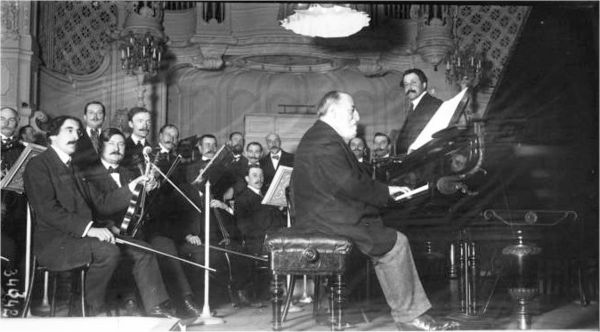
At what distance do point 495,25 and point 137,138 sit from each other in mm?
2357

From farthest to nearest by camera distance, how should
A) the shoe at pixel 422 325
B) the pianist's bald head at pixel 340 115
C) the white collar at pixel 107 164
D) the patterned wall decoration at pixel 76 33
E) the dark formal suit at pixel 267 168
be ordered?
1. the patterned wall decoration at pixel 76 33
2. the dark formal suit at pixel 267 168
3. the white collar at pixel 107 164
4. the pianist's bald head at pixel 340 115
5. the shoe at pixel 422 325

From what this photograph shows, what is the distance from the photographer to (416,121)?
4055 millimetres

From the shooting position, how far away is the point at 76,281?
11.8ft

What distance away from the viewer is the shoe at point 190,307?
12.6ft

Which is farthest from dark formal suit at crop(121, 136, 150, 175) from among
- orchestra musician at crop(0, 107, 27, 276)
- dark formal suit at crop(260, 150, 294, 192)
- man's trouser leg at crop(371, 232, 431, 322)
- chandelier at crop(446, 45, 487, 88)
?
chandelier at crop(446, 45, 487, 88)

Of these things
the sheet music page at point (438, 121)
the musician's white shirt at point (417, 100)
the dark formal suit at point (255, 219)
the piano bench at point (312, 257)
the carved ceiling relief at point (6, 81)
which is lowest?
the piano bench at point (312, 257)

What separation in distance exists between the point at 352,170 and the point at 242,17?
1601mm

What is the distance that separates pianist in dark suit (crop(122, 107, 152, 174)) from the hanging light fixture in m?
1.10

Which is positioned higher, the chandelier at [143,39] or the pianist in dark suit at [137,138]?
the chandelier at [143,39]

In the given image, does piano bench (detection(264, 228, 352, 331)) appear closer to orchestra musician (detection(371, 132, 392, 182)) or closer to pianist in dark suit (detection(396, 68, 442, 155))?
orchestra musician (detection(371, 132, 392, 182))

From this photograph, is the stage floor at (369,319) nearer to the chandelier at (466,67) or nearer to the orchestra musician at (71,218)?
the orchestra musician at (71,218)

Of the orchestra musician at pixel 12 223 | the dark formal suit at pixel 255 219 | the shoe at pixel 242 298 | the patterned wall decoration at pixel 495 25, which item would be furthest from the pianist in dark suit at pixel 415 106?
→ the orchestra musician at pixel 12 223

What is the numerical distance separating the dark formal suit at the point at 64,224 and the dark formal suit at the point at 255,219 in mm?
840

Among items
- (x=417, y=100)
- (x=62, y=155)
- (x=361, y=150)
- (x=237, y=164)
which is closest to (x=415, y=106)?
A: (x=417, y=100)
